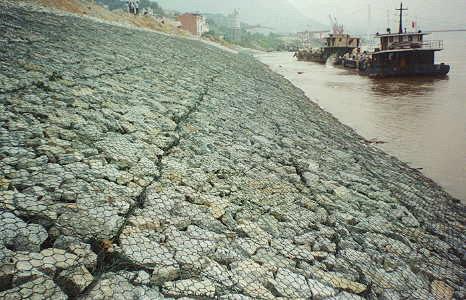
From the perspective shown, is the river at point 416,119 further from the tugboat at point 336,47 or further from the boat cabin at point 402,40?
the tugboat at point 336,47

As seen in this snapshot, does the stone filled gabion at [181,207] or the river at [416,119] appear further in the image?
the river at [416,119]

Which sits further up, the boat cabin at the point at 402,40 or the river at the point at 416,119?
the boat cabin at the point at 402,40

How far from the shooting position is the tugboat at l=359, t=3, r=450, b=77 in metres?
35.5

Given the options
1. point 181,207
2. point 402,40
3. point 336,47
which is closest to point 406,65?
point 402,40

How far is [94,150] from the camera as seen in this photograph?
3.88 m

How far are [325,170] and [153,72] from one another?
553cm

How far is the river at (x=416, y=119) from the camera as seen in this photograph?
9844 millimetres

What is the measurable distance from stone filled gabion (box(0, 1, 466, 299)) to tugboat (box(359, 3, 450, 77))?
32.8 metres

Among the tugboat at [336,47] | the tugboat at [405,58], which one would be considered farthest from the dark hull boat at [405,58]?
→ the tugboat at [336,47]

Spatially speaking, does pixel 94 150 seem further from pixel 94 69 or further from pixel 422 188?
pixel 422 188

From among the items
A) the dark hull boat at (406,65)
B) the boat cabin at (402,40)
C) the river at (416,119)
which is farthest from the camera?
the boat cabin at (402,40)

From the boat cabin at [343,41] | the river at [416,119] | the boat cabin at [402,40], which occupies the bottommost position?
the river at [416,119]

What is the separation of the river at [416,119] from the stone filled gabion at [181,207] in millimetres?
2636

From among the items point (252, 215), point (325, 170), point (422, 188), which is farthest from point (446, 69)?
point (252, 215)
